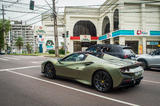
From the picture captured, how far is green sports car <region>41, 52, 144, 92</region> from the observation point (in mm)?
4027

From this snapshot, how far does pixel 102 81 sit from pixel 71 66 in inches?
57.3

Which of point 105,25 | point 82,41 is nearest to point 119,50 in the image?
point 105,25

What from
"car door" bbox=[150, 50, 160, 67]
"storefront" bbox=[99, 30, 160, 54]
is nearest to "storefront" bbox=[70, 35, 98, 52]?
"storefront" bbox=[99, 30, 160, 54]

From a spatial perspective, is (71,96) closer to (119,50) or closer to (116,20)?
(119,50)

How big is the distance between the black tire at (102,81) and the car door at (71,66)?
2.50 ft

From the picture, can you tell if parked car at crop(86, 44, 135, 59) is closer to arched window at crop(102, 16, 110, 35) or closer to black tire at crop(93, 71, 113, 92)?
black tire at crop(93, 71, 113, 92)

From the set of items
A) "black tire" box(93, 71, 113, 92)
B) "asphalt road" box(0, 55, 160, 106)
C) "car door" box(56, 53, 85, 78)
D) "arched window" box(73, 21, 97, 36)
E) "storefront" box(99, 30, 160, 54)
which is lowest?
"asphalt road" box(0, 55, 160, 106)

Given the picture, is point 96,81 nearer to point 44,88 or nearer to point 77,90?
point 77,90

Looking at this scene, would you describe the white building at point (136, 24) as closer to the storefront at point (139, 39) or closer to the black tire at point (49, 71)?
the storefront at point (139, 39)

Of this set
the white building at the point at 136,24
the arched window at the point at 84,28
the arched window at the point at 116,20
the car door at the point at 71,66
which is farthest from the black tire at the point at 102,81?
the arched window at the point at 84,28

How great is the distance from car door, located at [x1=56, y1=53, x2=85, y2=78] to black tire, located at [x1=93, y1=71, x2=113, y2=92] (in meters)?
0.76

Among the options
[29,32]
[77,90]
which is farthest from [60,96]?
[29,32]

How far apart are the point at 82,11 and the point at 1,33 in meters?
33.5

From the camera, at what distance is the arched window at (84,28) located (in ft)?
133
